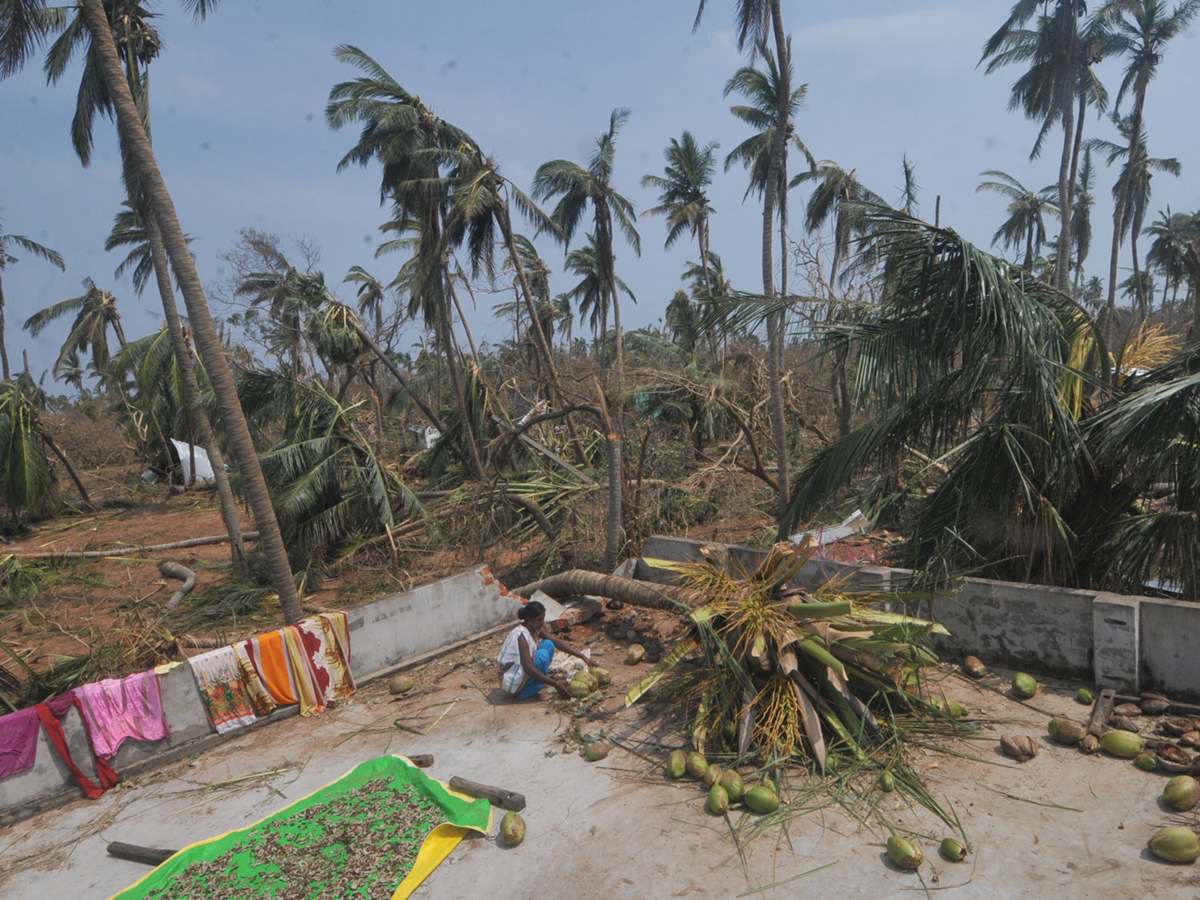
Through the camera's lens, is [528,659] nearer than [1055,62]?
Yes

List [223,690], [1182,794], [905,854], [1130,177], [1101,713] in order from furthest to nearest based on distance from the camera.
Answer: [1130,177]
[223,690]
[1101,713]
[1182,794]
[905,854]

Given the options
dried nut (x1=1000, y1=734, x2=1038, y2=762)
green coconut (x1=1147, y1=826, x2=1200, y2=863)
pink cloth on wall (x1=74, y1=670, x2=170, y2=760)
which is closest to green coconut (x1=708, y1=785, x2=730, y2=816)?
dried nut (x1=1000, y1=734, x2=1038, y2=762)

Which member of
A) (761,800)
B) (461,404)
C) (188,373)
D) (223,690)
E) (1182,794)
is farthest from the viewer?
(461,404)

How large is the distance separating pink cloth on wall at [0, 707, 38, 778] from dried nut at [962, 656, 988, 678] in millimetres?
7468

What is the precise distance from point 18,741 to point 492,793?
376cm

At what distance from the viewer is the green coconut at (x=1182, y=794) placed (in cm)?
412

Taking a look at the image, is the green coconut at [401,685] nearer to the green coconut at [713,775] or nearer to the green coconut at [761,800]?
the green coconut at [713,775]

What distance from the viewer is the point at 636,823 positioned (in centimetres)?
467

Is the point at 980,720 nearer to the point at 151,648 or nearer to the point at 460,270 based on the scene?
the point at 151,648

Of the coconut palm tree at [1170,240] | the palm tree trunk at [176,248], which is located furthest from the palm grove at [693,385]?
the coconut palm tree at [1170,240]

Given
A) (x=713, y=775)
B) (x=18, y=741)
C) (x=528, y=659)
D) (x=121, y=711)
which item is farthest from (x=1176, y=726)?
(x=18, y=741)

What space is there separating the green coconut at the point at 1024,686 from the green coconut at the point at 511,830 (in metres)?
3.92

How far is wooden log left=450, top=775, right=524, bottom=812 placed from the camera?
493cm

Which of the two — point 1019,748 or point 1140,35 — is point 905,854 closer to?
point 1019,748
